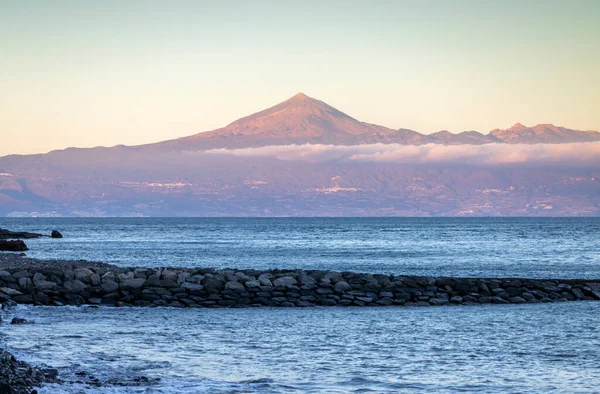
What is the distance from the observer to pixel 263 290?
89.0 ft

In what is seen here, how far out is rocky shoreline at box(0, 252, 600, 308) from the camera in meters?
26.3

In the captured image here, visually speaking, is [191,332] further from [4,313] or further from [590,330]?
[590,330]

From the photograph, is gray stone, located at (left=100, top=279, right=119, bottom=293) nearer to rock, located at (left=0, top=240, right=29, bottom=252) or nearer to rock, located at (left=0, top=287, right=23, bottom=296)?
rock, located at (left=0, top=287, right=23, bottom=296)

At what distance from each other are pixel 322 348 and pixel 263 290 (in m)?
10.1

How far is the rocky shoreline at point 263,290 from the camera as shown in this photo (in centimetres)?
2633

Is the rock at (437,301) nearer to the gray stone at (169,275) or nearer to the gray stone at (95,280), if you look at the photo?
the gray stone at (169,275)

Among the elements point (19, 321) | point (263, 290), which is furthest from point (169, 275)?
point (19, 321)

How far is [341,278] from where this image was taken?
28.7 metres

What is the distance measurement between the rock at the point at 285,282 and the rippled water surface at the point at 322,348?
2.83 meters

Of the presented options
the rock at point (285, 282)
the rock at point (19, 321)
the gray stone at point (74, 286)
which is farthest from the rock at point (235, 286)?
the rock at point (19, 321)

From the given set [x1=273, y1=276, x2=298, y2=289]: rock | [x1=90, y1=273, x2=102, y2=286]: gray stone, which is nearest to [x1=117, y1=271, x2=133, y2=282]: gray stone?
[x1=90, y1=273, x2=102, y2=286]: gray stone

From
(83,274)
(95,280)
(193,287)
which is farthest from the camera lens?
(83,274)

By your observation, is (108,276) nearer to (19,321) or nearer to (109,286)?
(109,286)

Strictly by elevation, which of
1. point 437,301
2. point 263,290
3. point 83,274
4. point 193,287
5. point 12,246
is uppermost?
point 83,274
